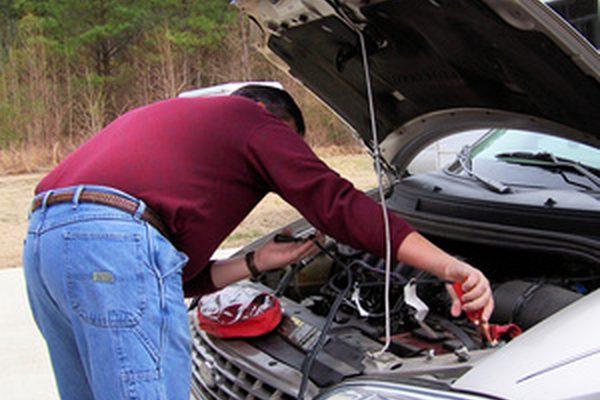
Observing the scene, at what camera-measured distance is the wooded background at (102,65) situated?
16.3 meters

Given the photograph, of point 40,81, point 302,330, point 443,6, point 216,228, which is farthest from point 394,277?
point 40,81

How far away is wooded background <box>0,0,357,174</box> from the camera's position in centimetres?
1627

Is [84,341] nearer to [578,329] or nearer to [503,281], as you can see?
[578,329]

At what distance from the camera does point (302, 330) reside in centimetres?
240

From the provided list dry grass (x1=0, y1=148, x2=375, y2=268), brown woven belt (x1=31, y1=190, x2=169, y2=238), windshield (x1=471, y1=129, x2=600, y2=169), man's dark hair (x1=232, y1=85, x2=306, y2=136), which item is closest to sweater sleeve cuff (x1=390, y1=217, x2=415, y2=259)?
man's dark hair (x1=232, y1=85, x2=306, y2=136)

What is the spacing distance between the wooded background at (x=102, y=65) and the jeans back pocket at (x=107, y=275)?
13990 mm

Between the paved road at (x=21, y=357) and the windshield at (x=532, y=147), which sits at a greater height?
the windshield at (x=532, y=147)

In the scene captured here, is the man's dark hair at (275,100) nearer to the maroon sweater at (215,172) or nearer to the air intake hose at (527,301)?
the maroon sweater at (215,172)

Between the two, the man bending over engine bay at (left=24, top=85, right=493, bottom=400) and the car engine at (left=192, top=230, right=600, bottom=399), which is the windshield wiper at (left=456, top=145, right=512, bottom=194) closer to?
the car engine at (left=192, top=230, right=600, bottom=399)

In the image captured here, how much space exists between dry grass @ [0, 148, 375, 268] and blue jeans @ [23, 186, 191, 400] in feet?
14.8

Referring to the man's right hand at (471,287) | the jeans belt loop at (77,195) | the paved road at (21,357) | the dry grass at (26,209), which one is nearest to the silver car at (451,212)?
the man's right hand at (471,287)

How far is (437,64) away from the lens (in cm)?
267

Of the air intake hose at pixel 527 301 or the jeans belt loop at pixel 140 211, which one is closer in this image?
the jeans belt loop at pixel 140 211

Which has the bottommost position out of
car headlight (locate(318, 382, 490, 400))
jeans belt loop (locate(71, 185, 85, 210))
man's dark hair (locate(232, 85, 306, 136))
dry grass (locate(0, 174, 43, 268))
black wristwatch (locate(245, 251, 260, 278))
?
dry grass (locate(0, 174, 43, 268))
